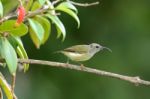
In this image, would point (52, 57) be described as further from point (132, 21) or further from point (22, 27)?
point (22, 27)

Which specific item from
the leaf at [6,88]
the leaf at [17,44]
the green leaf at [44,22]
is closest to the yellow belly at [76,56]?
the green leaf at [44,22]

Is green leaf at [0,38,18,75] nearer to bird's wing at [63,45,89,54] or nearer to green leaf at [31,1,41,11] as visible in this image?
green leaf at [31,1,41,11]

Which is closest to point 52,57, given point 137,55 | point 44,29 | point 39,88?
point 39,88

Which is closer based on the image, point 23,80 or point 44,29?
point 44,29

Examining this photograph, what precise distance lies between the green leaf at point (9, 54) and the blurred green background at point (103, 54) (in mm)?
3486

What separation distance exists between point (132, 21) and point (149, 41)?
1.19 ft

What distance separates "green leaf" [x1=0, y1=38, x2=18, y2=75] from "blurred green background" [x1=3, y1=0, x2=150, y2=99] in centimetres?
349

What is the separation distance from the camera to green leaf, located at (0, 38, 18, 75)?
200 centimetres

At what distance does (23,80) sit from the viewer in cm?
542

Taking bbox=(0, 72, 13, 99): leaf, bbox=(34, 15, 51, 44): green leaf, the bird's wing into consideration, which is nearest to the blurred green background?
the bird's wing

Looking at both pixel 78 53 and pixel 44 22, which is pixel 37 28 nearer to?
pixel 44 22

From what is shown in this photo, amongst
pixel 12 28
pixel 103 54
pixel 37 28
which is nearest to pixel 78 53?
pixel 37 28

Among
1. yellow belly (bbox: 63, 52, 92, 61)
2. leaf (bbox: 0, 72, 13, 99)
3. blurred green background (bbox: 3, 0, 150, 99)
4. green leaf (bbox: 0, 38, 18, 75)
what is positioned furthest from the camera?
blurred green background (bbox: 3, 0, 150, 99)

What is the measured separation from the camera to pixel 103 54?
6.17m
